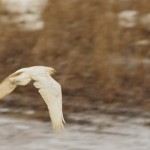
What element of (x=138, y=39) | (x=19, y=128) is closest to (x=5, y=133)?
(x=19, y=128)

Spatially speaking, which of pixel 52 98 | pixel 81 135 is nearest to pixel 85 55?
pixel 81 135

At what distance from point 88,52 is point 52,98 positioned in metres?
4.91

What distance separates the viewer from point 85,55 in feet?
23.8

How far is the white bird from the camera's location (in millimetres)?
2256

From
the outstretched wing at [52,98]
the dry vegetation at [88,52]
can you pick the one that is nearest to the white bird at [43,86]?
the outstretched wing at [52,98]

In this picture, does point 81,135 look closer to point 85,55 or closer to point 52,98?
point 85,55

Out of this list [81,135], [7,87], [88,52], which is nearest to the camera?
[7,87]

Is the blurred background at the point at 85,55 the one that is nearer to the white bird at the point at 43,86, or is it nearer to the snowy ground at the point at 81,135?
the snowy ground at the point at 81,135

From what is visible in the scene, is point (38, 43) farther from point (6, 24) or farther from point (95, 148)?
point (95, 148)

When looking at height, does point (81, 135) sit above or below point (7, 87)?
above

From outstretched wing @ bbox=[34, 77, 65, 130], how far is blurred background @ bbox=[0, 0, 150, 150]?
3333mm

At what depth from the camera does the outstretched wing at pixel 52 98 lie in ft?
7.50

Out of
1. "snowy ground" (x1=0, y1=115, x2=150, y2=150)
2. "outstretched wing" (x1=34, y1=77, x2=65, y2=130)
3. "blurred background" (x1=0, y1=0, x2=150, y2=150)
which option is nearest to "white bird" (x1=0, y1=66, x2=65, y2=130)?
"outstretched wing" (x1=34, y1=77, x2=65, y2=130)

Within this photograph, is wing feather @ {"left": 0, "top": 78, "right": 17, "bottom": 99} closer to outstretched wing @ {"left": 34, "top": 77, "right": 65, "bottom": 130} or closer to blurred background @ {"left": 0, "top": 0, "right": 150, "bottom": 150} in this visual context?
outstretched wing @ {"left": 34, "top": 77, "right": 65, "bottom": 130}
